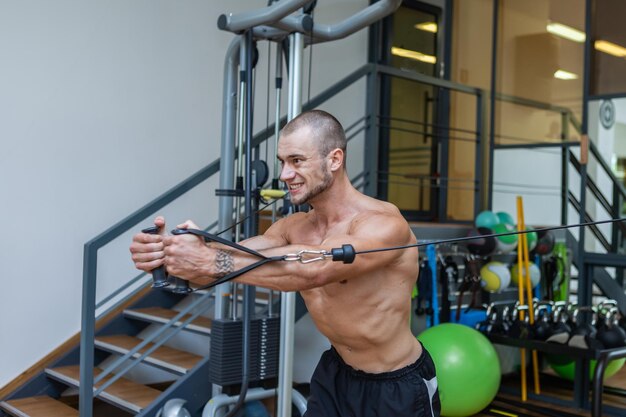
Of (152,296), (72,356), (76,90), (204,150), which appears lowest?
(72,356)

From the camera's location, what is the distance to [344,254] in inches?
59.9

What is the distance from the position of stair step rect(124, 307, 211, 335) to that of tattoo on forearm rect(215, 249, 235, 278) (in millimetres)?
2283

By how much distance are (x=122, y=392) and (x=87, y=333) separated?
62 centimetres

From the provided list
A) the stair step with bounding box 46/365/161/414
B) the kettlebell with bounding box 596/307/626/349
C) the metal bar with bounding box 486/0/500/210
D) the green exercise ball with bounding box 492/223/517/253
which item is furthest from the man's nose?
the metal bar with bounding box 486/0/500/210

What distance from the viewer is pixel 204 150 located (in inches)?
177

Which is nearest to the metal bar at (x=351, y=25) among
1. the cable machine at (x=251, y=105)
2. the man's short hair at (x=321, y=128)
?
the cable machine at (x=251, y=105)

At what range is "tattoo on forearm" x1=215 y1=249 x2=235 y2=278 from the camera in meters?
1.49

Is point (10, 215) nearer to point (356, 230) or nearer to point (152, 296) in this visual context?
point (152, 296)

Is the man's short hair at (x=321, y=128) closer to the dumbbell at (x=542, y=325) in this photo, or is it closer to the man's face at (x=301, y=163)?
the man's face at (x=301, y=163)

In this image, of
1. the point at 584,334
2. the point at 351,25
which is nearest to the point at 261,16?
the point at 351,25

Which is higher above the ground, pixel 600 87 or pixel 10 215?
pixel 600 87

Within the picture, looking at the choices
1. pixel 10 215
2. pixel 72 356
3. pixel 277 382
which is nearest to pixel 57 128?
pixel 10 215

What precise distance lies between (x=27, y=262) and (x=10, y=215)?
0.27 metres

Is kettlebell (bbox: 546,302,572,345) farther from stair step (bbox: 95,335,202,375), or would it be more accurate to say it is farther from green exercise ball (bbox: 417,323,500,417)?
stair step (bbox: 95,335,202,375)
